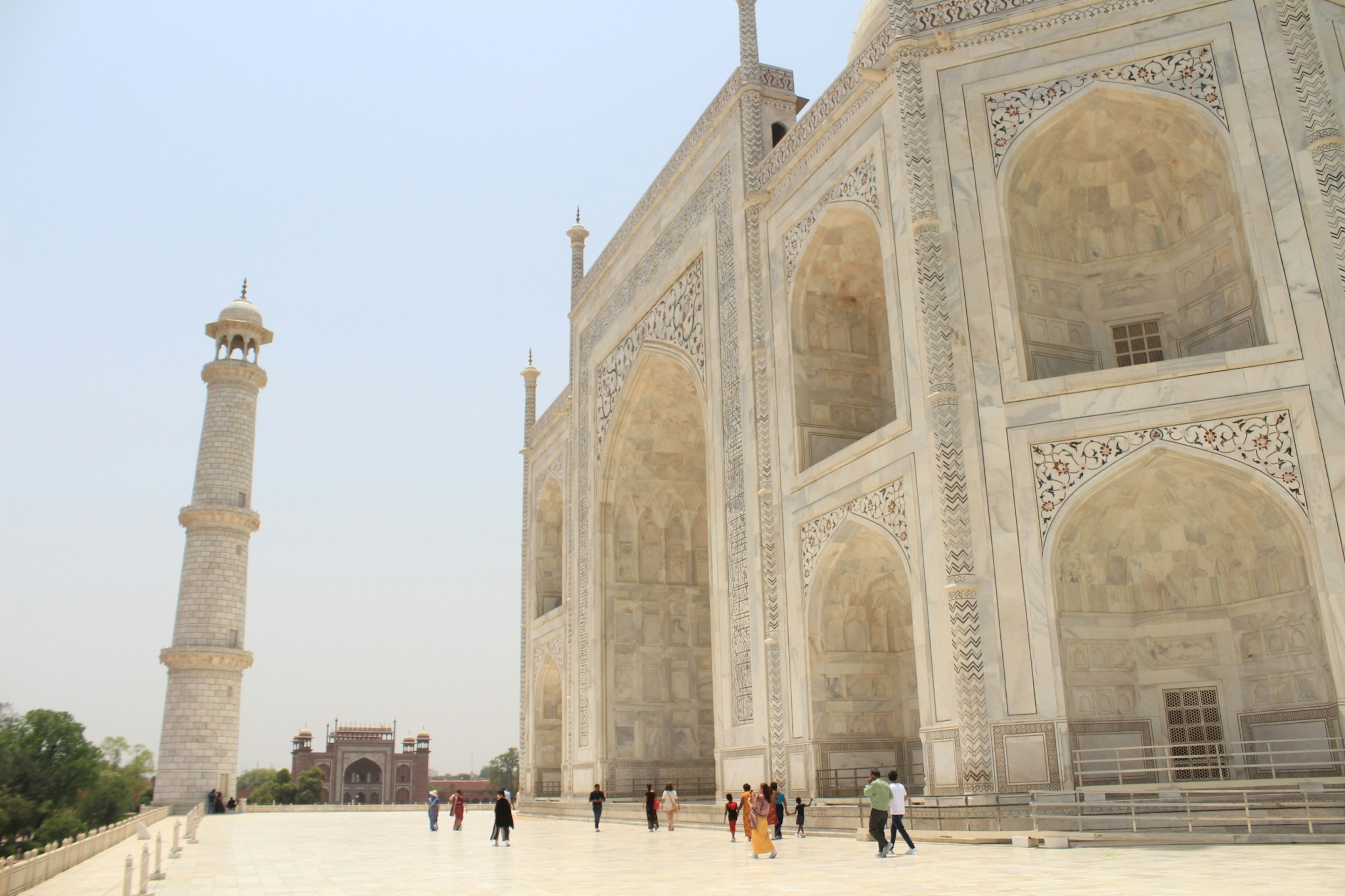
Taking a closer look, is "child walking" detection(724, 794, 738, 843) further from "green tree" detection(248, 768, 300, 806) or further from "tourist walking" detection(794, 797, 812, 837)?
"green tree" detection(248, 768, 300, 806)

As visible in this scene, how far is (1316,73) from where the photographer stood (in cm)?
1064

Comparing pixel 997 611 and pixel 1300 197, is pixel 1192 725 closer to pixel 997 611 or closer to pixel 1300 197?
pixel 997 611

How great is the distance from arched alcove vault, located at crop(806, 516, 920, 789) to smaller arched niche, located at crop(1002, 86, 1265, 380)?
2.98 metres

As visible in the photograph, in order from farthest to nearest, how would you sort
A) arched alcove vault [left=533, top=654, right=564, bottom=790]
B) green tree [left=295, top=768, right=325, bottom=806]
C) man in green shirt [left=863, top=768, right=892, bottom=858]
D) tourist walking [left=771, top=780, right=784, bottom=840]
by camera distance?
green tree [left=295, top=768, right=325, bottom=806], arched alcove vault [left=533, top=654, right=564, bottom=790], tourist walking [left=771, top=780, right=784, bottom=840], man in green shirt [left=863, top=768, right=892, bottom=858]

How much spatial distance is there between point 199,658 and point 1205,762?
2335cm

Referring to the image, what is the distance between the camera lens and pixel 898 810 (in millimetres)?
8758

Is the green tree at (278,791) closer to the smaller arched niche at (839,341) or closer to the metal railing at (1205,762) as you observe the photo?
the smaller arched niche at (839,341)

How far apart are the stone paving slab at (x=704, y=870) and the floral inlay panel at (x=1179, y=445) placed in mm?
3296

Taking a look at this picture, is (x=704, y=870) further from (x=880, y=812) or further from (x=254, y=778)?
(x=254, y=778)

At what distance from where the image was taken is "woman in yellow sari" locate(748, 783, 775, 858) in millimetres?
9078

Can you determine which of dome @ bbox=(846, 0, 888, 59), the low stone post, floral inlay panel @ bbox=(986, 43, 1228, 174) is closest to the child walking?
the low stone post

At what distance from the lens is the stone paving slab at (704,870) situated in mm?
6188

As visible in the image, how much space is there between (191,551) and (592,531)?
524 inches

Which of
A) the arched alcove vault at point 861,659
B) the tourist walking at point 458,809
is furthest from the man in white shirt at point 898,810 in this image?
the tourist walking at point 458,809
